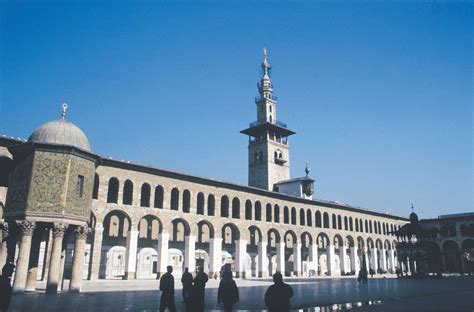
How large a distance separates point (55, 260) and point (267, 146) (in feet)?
137

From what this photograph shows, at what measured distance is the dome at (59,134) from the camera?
1911 centimetres

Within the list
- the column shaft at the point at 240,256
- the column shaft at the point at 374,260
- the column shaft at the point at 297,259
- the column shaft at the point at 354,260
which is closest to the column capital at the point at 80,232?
the column shaft at the point at 240,256

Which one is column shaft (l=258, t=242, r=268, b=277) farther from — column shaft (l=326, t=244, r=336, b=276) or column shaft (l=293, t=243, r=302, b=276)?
column shaft (l=326, t=244, r=336, b=276)

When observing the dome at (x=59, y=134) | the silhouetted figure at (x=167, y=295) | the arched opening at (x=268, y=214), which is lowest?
the silhouetted figure at (x=167, y=295)

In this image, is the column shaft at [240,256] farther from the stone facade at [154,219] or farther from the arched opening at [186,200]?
the arched opening at [186,200]

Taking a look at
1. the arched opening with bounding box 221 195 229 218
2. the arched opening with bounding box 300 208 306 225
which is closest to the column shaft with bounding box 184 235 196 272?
the arched opening with bounding box 221 195 229 218

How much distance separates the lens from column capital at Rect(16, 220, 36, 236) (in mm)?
17141

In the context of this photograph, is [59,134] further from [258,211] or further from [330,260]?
[330,260]

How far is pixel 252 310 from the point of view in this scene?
11.5 m

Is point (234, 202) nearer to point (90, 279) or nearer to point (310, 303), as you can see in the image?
point (90, 279)

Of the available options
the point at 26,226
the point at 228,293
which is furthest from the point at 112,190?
the point at 228,293

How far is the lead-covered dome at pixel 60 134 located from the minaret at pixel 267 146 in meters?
38.0

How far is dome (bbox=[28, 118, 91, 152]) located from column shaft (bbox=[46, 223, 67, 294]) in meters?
4.32

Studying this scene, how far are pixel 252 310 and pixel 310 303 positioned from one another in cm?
268
